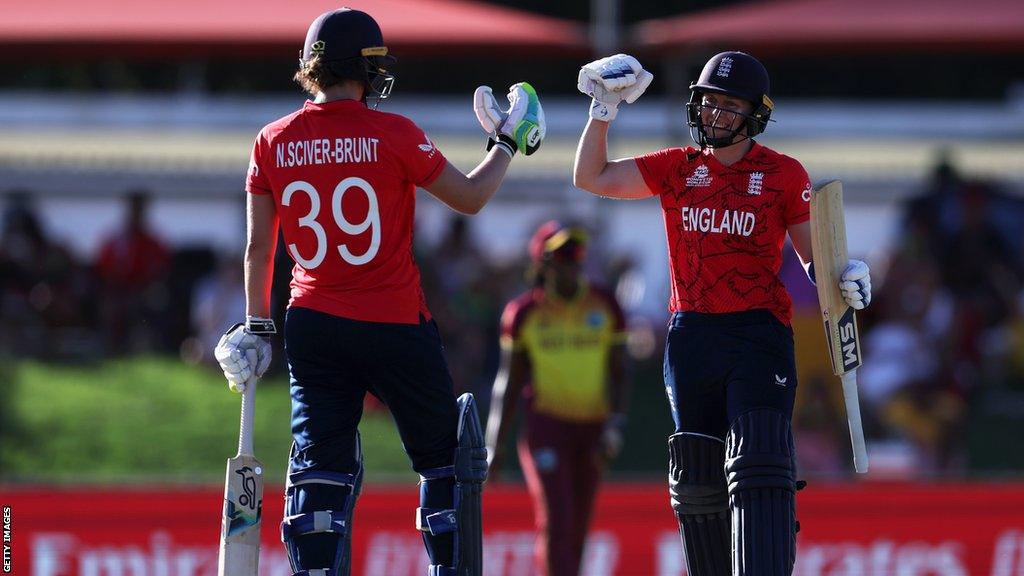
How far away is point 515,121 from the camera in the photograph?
20.3ft

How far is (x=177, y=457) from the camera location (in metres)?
12.3

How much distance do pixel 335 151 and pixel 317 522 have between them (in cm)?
127

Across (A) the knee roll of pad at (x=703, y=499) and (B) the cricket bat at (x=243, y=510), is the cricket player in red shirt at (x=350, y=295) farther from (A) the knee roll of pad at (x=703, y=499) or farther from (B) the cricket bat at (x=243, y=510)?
(A) the knee roll of pad at (x=703, y=499)

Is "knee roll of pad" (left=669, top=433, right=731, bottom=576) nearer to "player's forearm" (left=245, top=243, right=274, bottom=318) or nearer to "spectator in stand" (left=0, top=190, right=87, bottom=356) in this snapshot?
"player's forearm" (left=245, top=243, right=274, bottom=318)

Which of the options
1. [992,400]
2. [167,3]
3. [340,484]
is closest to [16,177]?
[167,3]

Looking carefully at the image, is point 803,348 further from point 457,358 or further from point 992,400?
point 457,358

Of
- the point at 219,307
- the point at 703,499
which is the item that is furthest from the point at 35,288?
the point at 703,499

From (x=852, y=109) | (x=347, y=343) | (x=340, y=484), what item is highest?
(x=852, y=109)

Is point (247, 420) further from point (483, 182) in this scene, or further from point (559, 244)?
point (559, 244)

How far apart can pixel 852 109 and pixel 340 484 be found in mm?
12283

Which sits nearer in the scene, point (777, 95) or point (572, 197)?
point (572, 197)

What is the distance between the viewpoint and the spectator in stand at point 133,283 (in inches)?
525

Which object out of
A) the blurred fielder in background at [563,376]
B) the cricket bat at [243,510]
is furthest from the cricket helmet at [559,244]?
the cricket bat at [243,510]

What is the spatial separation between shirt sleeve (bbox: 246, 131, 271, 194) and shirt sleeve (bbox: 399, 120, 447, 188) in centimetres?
49
